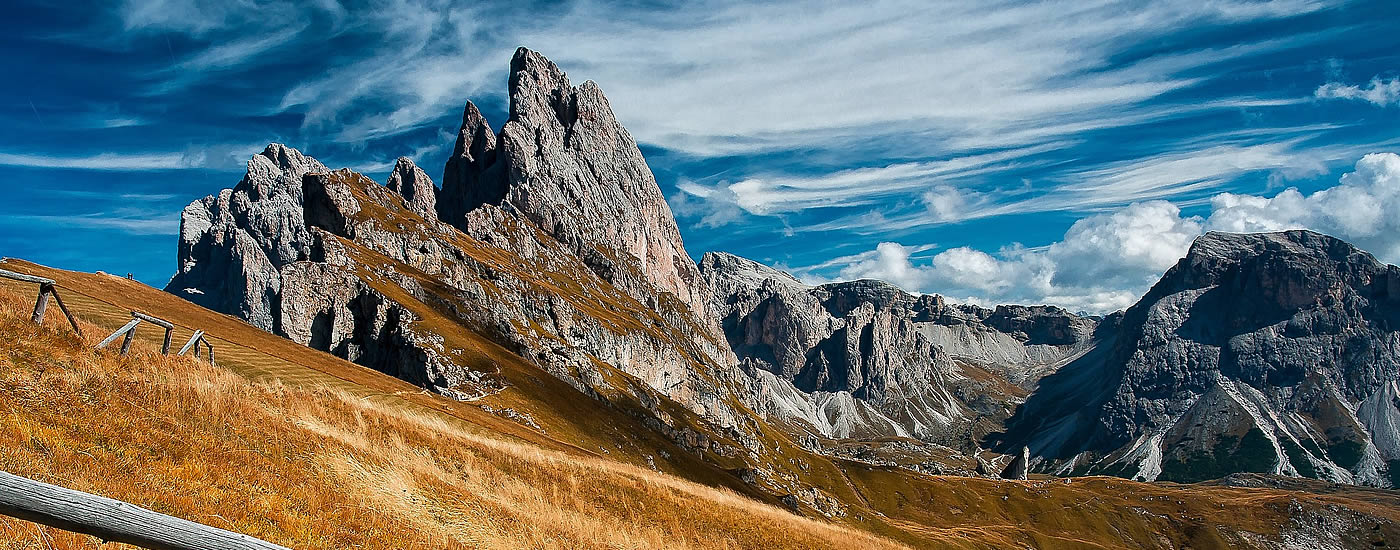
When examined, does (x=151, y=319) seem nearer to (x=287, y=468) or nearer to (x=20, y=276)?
(x=20, y=276)

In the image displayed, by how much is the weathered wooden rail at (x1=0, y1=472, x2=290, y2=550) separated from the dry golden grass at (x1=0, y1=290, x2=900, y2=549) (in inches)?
169

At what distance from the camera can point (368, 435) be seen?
21047 mm

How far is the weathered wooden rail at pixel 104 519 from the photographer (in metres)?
5.78

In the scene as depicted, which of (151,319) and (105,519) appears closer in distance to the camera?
(105,519)

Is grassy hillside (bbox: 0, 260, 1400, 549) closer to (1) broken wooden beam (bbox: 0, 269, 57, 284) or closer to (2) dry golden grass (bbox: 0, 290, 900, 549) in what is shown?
(2) dry golden grass (bbox: 0, 290, 900, 549)

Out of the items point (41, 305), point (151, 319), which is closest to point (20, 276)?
point (41, 305)

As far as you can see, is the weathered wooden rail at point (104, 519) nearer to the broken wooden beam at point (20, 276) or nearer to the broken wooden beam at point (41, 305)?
the broken wooden beam at point (41, 305)

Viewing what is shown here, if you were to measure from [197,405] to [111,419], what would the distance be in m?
2.60

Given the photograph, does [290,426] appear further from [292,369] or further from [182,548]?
[292,369]

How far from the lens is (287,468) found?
1523cm

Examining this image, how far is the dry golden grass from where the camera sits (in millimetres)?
12133

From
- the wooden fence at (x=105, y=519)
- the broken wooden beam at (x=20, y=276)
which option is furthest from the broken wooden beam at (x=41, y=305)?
the wooden fence at (x=105, y=519)

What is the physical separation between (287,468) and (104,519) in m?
9.97

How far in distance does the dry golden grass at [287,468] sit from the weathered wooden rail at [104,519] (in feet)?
14.1
